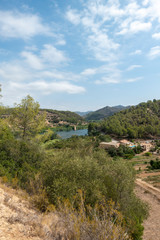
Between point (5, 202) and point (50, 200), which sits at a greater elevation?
point (5, 202)

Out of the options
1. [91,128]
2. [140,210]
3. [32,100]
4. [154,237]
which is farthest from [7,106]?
[91,128]

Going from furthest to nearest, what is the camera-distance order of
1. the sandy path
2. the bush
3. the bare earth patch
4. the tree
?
1. the tree
2. the sandy path
3. the bush
4. the bare earth patch

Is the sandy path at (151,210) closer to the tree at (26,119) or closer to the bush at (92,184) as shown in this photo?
the bush at (92,184)

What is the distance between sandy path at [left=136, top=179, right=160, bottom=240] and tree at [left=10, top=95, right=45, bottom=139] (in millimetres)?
13078

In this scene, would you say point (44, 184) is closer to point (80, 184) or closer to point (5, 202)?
point (80, 184)

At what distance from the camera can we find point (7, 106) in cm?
1528

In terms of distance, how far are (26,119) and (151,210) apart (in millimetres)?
16068

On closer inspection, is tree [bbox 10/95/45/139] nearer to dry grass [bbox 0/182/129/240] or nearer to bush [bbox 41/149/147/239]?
bush [bbox 41/149/147/239]

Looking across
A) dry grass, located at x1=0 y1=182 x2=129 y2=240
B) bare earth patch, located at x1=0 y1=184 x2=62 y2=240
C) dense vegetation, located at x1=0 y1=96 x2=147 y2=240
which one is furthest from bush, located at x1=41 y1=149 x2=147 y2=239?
dry grass, located at x1=0 y1=182 x2=129 y2=240

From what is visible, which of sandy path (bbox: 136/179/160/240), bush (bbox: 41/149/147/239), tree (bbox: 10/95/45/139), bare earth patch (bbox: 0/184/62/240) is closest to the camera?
bare earth patch (bbox: 0/184/62/240)

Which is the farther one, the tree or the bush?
the tree

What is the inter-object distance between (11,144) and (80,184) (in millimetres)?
7039

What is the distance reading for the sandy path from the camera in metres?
11.4

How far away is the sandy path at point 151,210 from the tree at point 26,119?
1308 cm
